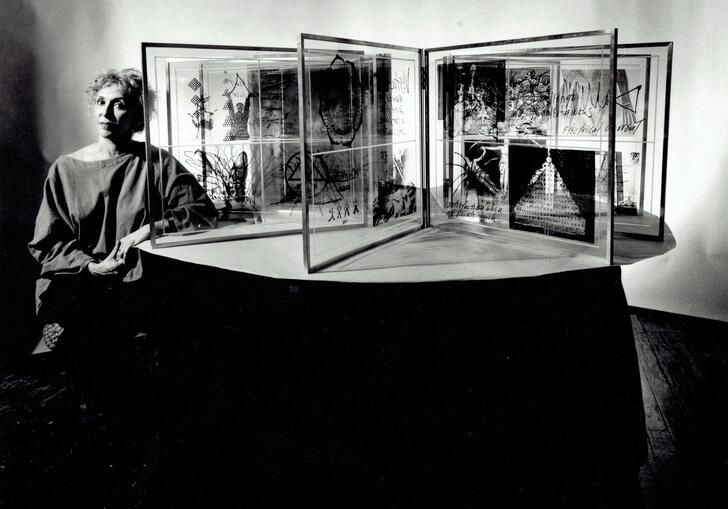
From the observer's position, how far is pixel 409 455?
1885mm

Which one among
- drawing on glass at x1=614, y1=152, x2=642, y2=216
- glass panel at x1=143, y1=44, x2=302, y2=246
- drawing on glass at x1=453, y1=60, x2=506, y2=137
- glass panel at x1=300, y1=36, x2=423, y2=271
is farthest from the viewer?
drawing on glass at x1=614, y1=152, x2=642, y2=216

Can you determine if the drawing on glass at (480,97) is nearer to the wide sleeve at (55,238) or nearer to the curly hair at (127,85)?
the curly hair at (127,85)

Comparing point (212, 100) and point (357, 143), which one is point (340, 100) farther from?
point (212, 100)

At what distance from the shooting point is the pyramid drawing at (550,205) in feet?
6.26

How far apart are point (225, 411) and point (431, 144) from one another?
3.38 ft

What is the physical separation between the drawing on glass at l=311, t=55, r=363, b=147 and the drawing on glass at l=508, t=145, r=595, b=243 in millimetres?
463

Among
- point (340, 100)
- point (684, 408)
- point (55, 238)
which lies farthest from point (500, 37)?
point (55, 238)

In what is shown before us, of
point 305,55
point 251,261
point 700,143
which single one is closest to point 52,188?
point 251,261

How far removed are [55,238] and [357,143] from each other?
1272 mm

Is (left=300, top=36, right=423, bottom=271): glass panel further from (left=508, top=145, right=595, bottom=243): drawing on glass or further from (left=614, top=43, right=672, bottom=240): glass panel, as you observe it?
(left=614, top=43, right=672, bottom=240): glass panel

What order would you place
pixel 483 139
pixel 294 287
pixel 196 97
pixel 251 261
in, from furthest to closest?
pixel 196 97 < pixel 483 139 < pixel 251 261 < pixel 294 287

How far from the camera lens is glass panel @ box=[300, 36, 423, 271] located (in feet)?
5.91

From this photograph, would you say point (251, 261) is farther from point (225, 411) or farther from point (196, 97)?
point (196, 97)

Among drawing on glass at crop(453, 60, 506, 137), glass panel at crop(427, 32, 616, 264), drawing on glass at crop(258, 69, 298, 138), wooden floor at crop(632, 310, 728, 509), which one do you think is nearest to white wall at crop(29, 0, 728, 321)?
wooden floor at crop(632, 310, 728, 509)
